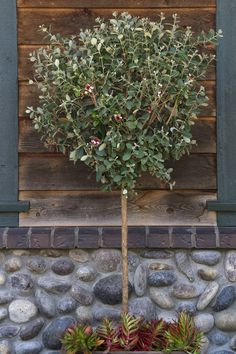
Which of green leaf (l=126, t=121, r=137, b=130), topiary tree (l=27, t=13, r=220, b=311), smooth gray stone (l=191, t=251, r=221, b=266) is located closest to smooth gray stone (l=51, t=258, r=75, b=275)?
topiary tree (l=27, t=13, r=220, b=311)

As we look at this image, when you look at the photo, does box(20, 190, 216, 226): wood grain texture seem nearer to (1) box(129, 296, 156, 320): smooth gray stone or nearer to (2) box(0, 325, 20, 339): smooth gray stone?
(1) box(129, 296, 156, 320): smooth gray stone

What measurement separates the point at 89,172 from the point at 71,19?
37.2 inches

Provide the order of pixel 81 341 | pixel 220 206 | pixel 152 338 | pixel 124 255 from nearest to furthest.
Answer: pixel 81 341, pixel 152 338, pixel 124 255, pixel 220 206

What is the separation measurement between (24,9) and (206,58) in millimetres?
1222

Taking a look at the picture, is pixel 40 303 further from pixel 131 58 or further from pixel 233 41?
pixel 233 41

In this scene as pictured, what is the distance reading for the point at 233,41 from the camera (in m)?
4.14

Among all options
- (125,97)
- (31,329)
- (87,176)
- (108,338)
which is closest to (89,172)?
(87,176)

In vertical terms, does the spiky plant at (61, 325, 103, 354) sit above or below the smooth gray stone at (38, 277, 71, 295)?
below

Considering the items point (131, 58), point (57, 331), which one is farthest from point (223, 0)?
point (57, 331)

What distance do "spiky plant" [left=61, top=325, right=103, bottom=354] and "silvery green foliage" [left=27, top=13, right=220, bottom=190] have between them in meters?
0.78

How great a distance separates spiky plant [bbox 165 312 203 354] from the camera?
3.41 metres

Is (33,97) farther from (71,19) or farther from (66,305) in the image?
(66,305)

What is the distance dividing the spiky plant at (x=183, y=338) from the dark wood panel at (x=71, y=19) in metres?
1.80

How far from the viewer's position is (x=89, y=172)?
4.12 m
